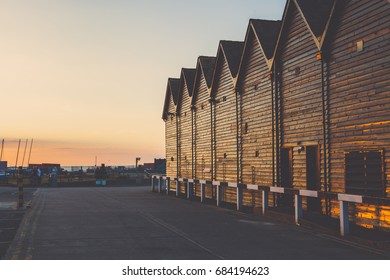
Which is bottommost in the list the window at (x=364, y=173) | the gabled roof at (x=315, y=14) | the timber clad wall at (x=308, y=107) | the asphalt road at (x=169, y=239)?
the asphalt road at (x=169, y=239)

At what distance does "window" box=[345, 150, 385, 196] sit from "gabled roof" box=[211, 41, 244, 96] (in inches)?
393

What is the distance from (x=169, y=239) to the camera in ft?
38.2

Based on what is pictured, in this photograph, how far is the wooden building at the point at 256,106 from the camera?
2042cm

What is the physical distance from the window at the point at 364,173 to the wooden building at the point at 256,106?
16.1 ft

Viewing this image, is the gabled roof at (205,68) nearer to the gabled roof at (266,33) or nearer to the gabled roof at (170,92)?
the gabled roof at (170,92)

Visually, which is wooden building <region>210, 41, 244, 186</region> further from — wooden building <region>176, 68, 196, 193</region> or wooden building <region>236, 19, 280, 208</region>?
wooden building <region>176, 68, 196, 193</region>

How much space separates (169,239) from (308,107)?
8202mm

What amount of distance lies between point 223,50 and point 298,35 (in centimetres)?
768

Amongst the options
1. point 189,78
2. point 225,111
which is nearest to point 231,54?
point 225,111

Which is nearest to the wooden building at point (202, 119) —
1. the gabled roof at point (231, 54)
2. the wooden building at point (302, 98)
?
the gabled roof at point (231, 54)

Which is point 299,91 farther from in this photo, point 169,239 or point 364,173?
point 169,239

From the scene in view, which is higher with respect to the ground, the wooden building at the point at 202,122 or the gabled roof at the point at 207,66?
the gabled roof at the point at 207,66

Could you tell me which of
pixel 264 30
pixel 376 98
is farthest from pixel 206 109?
pixel 376 98
